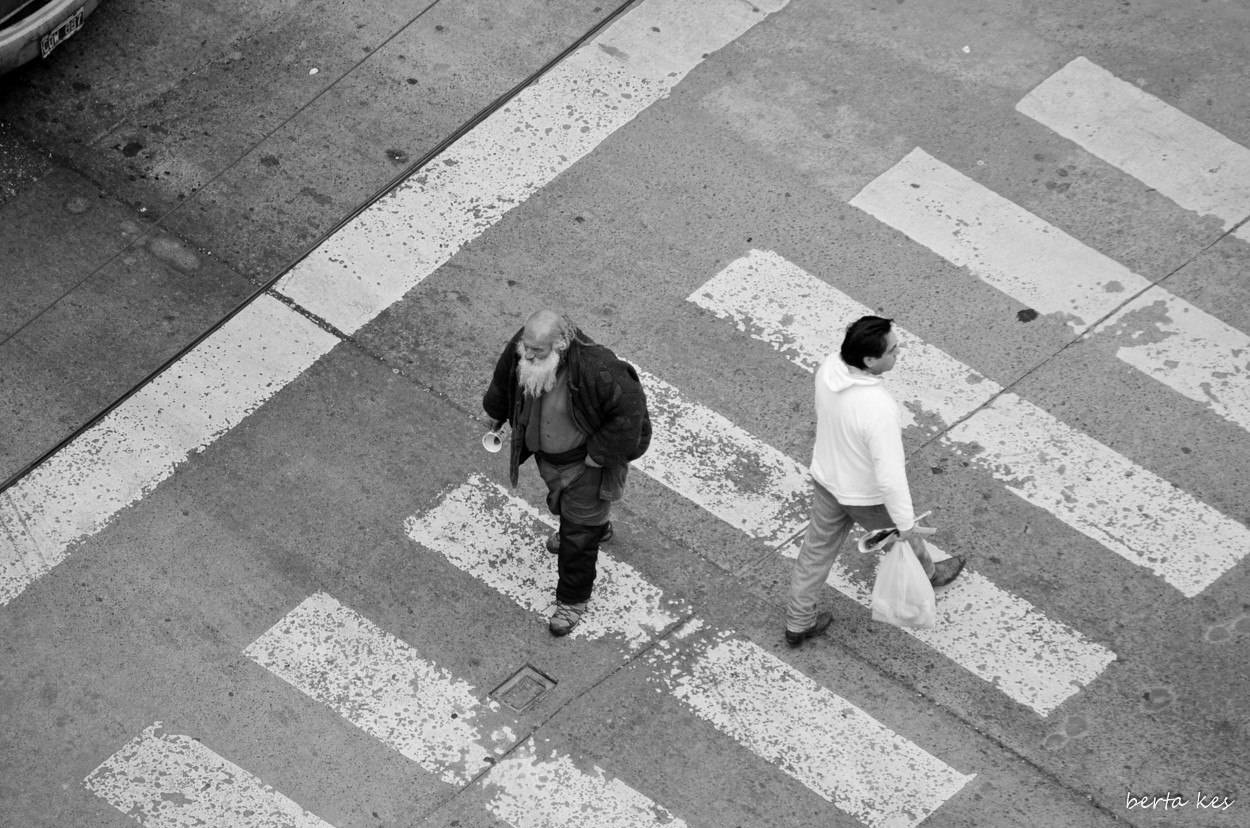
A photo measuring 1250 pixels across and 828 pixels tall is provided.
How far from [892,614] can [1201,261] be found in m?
3.14

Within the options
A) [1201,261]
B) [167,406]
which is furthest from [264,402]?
[1201,261]

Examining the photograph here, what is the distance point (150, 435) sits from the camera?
320 inches

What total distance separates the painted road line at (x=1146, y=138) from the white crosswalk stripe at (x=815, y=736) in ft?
12.7

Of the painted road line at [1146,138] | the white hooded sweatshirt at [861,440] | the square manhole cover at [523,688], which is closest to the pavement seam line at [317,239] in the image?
the square manhole cover at [523,688]

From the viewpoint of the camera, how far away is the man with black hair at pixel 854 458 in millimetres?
6203

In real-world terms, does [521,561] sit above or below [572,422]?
below

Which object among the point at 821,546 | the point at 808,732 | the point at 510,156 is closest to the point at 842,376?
the point at 821,546

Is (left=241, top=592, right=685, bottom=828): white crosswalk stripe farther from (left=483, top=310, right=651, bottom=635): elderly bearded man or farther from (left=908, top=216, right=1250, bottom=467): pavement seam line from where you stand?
(left=908, top=216, right=1250, bottom=467): pavement seam line

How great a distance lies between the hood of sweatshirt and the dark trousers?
1.12 m

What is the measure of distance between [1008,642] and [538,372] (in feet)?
8.19

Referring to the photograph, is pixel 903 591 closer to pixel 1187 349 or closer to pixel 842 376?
pixel 842 376

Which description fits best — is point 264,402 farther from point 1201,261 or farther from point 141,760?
point 1201,261

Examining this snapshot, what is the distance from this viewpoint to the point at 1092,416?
25.8 feet

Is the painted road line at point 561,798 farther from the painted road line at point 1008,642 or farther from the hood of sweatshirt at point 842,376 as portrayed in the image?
the hood of sweatshirt at point 842,376
